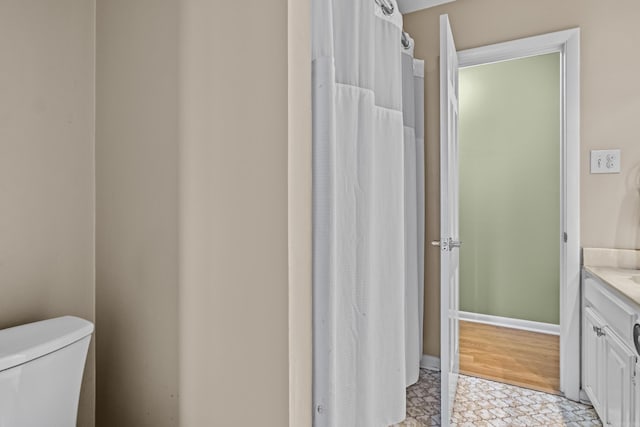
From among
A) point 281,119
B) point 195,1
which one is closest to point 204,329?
point 281,119

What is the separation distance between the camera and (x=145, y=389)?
1.29m

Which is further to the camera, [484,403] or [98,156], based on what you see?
[484,403]

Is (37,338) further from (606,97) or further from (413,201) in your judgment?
(606,97)

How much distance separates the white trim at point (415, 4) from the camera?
250 centimetres

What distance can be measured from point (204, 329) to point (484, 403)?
1.67 m

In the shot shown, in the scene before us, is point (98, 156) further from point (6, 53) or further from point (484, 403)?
point (484, 403)

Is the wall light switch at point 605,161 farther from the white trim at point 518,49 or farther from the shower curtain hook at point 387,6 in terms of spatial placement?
the shower curtain hook at point 387,6

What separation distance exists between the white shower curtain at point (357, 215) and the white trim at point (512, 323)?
208 centimetres

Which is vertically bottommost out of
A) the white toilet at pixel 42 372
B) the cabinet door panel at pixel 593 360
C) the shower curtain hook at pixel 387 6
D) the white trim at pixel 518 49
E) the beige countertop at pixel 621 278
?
the cabinet door panel at pixel 593 360

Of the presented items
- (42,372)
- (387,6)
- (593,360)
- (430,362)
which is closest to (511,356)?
(430,362)

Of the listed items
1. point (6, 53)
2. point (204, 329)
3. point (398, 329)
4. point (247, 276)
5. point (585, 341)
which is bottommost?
point (585, 341)

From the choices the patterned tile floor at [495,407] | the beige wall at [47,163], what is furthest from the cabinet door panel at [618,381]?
the beige wall at [47,163]

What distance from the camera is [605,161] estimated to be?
2.02 metres

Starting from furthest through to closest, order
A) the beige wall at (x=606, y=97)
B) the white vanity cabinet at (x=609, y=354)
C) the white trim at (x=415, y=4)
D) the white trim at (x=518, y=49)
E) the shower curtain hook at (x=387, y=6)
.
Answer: the white trim at (x=415, y=4) < the white trim at (x=518, y=49) < the beige wall at (x=606, y=97) < the shower curtain hook at (x=387, y=6) < the white vanity cabinet at (x=609, y=354)
